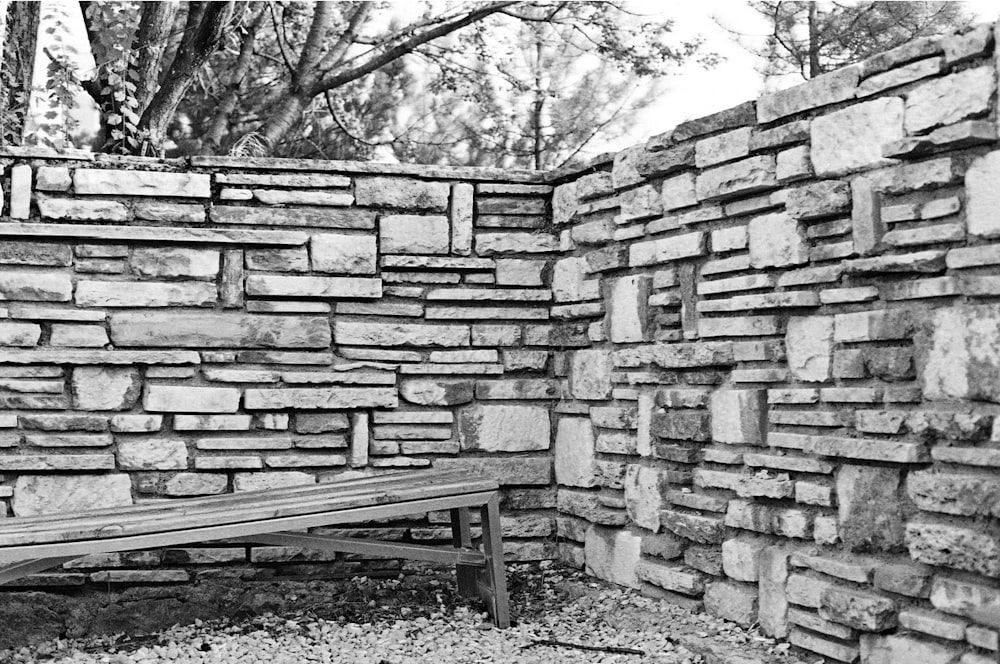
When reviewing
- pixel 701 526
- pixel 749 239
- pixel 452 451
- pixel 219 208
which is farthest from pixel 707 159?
pixel 219 208

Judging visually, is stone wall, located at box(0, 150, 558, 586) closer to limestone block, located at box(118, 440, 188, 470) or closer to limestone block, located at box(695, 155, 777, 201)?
limestone block, located at box(118, 440, 188, 470)

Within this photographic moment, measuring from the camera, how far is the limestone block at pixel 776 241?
2961 millimetres

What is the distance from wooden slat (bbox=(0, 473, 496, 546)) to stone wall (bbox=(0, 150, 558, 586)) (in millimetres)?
368

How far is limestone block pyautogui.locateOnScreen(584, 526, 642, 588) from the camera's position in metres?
3.62

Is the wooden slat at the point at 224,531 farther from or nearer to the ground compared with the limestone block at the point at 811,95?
nearer to the ground

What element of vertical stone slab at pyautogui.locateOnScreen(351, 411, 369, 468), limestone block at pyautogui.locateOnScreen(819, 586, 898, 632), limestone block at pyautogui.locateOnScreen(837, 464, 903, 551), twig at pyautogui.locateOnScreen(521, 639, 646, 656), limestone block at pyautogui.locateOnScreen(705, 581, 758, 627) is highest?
vertical stone slab at pyautogui.locateOnScreen(351, 411, 369, 468)

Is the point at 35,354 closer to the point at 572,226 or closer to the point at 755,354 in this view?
the point at 572,226

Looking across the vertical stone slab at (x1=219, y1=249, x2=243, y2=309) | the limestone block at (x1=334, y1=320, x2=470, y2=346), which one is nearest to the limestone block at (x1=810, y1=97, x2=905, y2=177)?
the limestone block at (x1=334, y1=320, x2=470, y2=346)

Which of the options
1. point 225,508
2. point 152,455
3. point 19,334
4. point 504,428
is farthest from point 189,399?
point 504,428

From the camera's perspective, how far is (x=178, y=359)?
3.73 meters

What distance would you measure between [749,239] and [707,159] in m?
0.33

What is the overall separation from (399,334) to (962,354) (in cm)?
208

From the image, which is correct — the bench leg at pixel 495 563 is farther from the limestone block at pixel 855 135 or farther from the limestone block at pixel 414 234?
the limestone block at pixel 855 135

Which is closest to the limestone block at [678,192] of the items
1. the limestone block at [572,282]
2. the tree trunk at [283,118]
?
the limestone block at [572,282]
